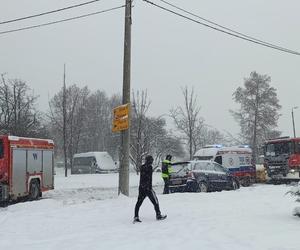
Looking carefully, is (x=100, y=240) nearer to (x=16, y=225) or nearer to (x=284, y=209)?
(x=16, y=225)

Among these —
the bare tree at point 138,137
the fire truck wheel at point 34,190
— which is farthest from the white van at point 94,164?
the fire truck wheel at point 34,190

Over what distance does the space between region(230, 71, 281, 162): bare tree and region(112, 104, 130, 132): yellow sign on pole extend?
163ft

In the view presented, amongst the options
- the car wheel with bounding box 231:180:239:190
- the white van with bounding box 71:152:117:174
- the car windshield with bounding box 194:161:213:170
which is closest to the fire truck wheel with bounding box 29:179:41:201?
the car windshield with bounding box 194:161:213:170

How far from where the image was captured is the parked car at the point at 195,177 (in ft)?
77.8

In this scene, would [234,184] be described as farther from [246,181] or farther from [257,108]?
[257,108]

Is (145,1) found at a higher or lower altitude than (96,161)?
higher

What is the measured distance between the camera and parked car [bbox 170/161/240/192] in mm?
23719

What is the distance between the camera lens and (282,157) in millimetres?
32781

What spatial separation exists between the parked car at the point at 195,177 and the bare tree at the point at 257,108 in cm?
4462

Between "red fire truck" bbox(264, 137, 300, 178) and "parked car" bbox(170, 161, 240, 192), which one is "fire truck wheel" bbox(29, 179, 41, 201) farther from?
"red fire truck" bbox(264, 137, 300, 178)

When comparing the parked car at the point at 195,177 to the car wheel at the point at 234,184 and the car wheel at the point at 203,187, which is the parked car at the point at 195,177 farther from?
the car wheel at the point at 234,184

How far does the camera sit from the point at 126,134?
20.2m

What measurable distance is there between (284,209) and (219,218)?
2.61m

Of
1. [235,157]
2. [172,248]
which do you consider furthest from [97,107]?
[172,248]
